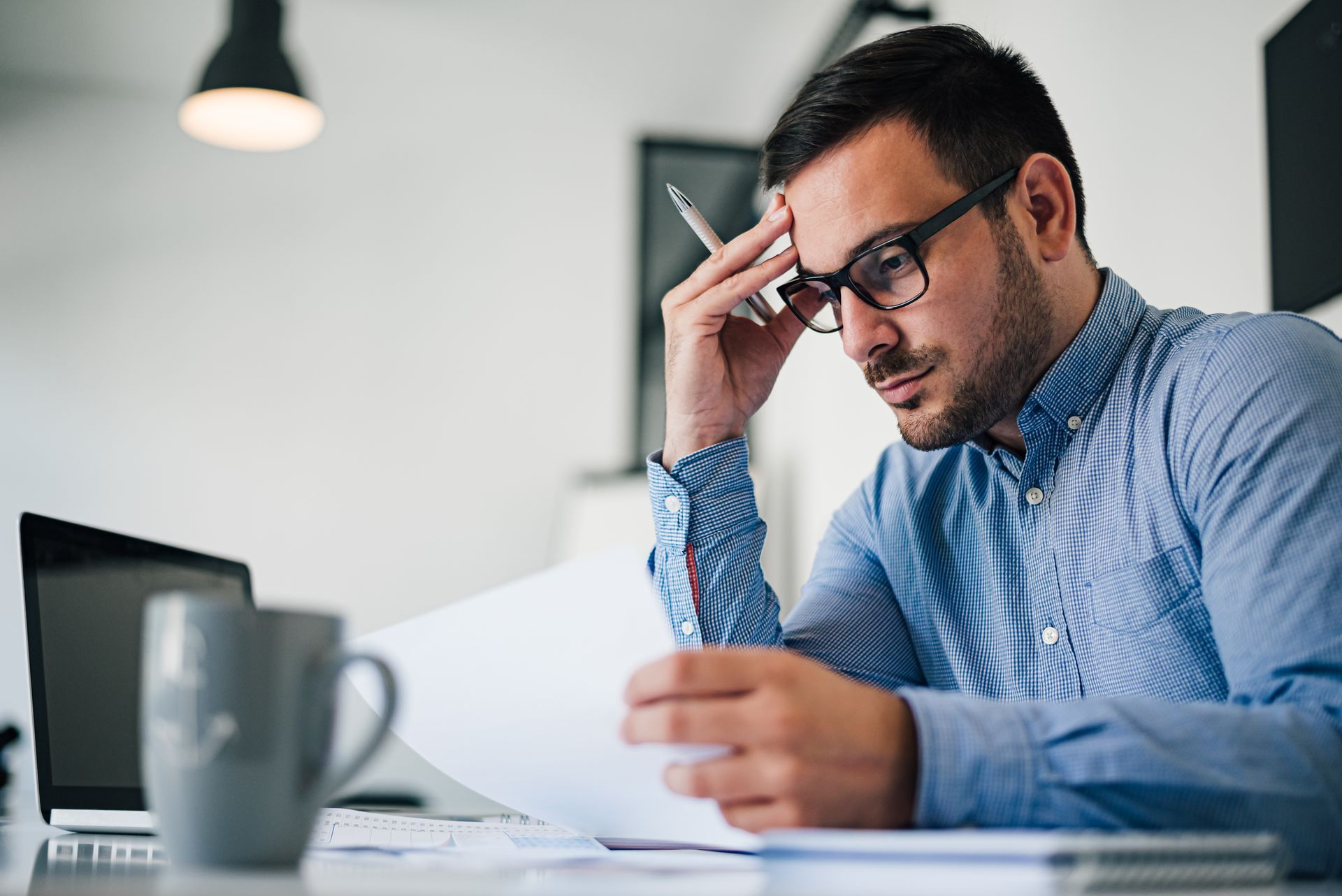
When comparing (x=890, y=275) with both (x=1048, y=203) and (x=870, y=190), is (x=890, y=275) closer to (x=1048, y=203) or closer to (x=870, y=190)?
(x=870, y=190)

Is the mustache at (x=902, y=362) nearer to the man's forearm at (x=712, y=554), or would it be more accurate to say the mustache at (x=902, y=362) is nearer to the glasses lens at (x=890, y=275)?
the glasses lens at (x=890, y=275)

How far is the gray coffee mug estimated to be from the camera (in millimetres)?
453

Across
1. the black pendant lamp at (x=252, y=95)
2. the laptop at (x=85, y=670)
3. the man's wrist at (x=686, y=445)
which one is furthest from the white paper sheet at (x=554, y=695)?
the black pendant lamp at (x=252, y=95)

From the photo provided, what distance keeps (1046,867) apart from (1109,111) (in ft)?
5.50

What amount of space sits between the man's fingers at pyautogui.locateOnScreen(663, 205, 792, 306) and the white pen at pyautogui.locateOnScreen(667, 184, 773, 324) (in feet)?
0.16

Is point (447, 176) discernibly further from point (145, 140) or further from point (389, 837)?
point (389, 837)

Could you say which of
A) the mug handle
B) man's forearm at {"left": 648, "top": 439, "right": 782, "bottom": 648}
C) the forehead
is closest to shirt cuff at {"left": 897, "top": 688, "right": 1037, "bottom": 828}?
the mug handle

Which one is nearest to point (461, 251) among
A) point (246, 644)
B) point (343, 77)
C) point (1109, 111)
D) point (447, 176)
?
point (447, 176)

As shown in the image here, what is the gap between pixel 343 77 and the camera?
3.81 meters

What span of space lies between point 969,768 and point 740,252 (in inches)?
29.5

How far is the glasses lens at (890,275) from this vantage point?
1120 millimetres

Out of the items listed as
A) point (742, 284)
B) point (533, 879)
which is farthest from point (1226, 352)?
point (533, 879)

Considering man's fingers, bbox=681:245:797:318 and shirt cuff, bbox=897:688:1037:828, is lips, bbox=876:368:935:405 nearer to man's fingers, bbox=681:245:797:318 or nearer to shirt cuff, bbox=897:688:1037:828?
man's fingers, bbox=681:245:797:318

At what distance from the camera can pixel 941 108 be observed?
1.16m
